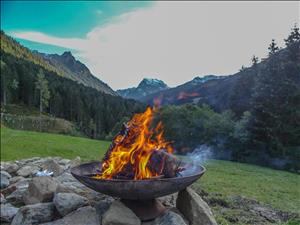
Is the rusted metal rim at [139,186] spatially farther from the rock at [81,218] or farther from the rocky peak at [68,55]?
the rocky peak at [68,55]

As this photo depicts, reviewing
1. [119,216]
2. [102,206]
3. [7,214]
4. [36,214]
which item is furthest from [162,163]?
[7,214]

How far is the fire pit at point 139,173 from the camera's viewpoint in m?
4.07

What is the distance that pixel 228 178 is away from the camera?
10344mm

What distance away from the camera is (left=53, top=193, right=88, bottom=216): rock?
475 cm

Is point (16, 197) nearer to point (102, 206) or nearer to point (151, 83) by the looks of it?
point (102, 206)

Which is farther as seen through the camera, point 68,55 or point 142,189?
point 68,55

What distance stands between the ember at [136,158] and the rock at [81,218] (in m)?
0.49

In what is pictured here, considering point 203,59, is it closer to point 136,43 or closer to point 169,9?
point 169,9

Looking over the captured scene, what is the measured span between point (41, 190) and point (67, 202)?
2.46ft

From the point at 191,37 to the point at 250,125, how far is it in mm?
8609

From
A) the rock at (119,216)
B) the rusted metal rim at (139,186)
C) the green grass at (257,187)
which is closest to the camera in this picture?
the rusted metal rim at (139,186)

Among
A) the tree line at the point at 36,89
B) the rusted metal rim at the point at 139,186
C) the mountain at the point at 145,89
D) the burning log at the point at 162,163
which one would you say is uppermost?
the tree line at the point at 36,89

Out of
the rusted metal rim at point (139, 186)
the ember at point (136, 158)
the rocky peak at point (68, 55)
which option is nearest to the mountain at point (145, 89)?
the rocky peak at point (68, 55)

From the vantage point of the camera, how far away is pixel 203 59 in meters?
7.09
